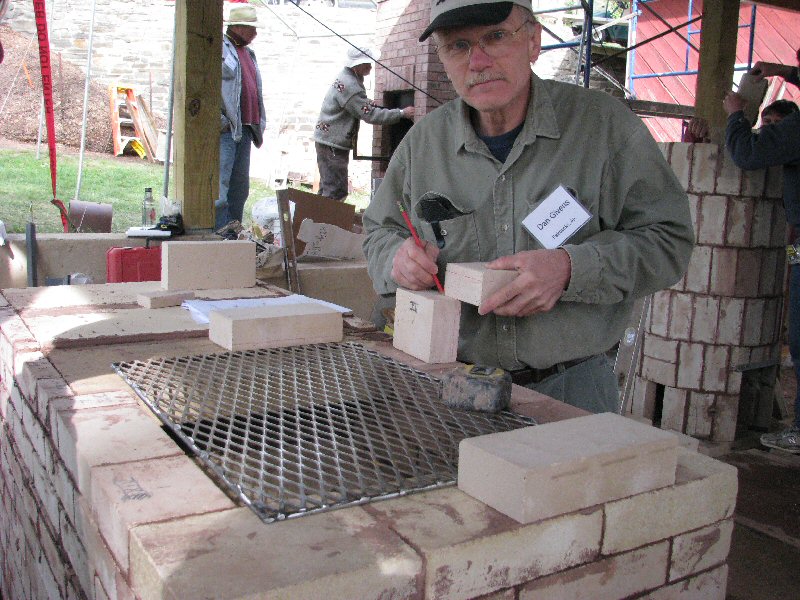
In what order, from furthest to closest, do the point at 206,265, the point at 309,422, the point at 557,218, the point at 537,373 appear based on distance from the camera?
the point at 206,265
the point at 537,373
the point at 557,218
the point at 309,422

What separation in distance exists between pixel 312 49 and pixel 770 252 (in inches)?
454

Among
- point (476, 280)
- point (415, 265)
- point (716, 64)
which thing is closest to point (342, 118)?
point (716, 64)

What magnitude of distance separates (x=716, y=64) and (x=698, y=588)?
4.78 meters

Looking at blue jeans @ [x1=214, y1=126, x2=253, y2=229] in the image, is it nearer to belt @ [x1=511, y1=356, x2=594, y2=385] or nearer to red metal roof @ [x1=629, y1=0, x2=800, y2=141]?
belt @ [x1=511, y1=356, x2=594, y2=385]

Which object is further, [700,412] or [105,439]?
[700,412]

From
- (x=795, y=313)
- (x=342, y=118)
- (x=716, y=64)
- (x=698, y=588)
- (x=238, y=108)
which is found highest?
(x=716, y=64)

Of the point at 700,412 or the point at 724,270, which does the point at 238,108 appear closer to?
the point at 724,270

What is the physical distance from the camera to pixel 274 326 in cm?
214

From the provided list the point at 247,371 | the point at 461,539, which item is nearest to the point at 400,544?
the point at 461,539

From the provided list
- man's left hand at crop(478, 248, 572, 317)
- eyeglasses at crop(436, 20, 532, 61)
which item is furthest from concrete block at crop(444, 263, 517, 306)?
eyeglasses at crop(436, 20, 532, 61)

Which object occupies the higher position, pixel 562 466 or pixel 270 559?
pixel 562 466

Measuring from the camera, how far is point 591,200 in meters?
2.04

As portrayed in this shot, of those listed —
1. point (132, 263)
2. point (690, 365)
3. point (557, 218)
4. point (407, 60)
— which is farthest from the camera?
point (407, 60)

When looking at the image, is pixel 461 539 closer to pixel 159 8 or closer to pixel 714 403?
pixel 714 403
